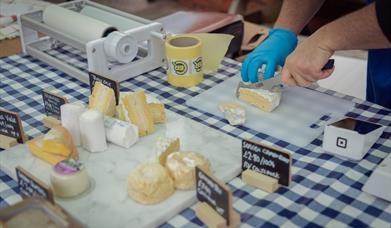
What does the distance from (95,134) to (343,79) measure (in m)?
1.26

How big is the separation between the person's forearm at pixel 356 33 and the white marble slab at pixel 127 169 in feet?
1.02

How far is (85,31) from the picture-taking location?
4.99ft

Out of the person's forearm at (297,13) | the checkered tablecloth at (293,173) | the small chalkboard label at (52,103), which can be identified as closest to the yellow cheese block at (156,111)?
the checkered tablecloth at (293,173)

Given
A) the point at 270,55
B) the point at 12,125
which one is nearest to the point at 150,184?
the point at 12,125

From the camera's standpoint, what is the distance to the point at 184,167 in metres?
0.96

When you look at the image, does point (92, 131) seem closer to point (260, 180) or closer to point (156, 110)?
point (156, 110)

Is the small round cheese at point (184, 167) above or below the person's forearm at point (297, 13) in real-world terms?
below

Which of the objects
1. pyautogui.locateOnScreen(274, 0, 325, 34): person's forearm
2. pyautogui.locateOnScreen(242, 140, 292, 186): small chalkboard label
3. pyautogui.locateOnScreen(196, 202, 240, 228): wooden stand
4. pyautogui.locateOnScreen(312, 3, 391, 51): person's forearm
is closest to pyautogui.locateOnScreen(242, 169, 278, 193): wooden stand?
pyautogui.locateOnScreen(242, 140, 292, 186): small chalkboard label

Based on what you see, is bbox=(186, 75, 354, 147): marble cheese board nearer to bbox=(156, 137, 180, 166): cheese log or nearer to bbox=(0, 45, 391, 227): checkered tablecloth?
bbox=(0, 45, 391, 227): checkered tablecloth

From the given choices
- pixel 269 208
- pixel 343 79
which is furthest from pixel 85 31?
pixel 343 79

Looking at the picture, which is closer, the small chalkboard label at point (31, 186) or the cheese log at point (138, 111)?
the small chalkboard label at point (31, 186)

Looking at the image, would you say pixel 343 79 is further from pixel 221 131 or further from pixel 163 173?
pixel 163 173

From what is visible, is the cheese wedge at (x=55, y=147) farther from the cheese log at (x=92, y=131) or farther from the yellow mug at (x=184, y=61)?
the yellow mug at (x=184, y=61)

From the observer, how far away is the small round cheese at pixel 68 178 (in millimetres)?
939
